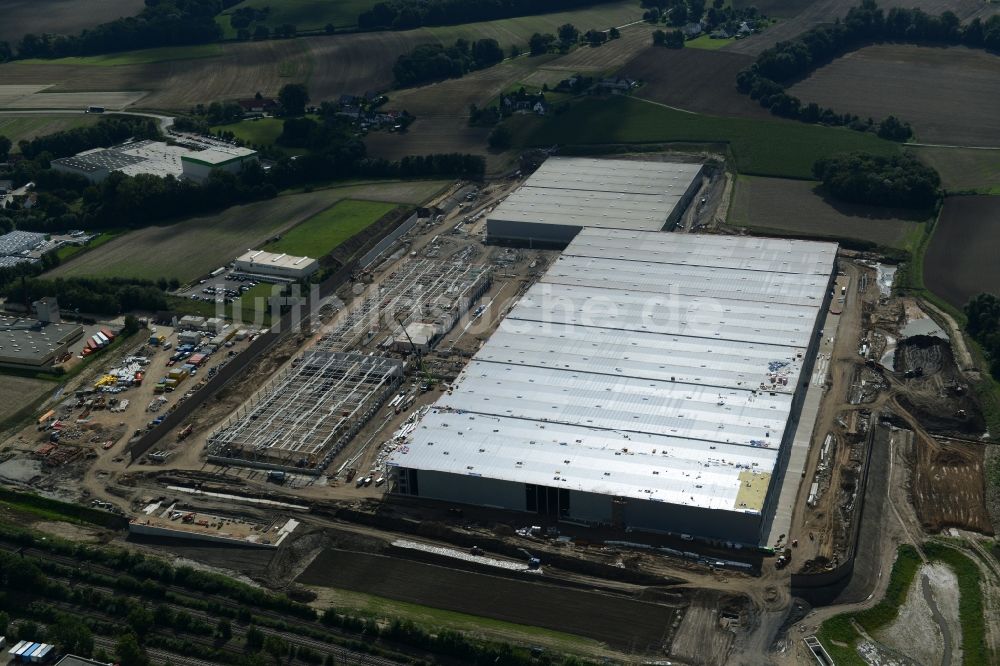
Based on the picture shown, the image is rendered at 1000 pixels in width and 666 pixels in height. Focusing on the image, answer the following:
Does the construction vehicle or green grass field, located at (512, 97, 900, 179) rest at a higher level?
green grass field, located at (512, 97, 900, 179)

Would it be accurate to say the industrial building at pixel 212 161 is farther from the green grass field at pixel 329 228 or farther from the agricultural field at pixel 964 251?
the agricultural field at pixel 964 251

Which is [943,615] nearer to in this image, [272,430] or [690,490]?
[690,490]

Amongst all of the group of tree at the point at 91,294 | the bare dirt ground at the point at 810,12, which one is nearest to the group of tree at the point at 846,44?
the bare dirt ground at the point at 810,12

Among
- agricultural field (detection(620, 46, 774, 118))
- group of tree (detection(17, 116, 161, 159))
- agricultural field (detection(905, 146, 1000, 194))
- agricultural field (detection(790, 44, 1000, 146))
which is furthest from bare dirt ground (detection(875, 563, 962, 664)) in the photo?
group of tree (detection(17, 116, 161, 159))

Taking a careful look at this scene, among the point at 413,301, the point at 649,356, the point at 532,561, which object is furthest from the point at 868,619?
the point at 413,301

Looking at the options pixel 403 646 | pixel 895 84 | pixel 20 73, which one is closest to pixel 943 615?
pixel 403 646

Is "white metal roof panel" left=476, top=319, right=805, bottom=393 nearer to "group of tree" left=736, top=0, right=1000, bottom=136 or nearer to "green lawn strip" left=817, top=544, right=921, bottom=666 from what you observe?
"green lawn strip" left=817, top=544, right=921, bottom=666

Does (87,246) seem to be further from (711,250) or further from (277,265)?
(711,250)
